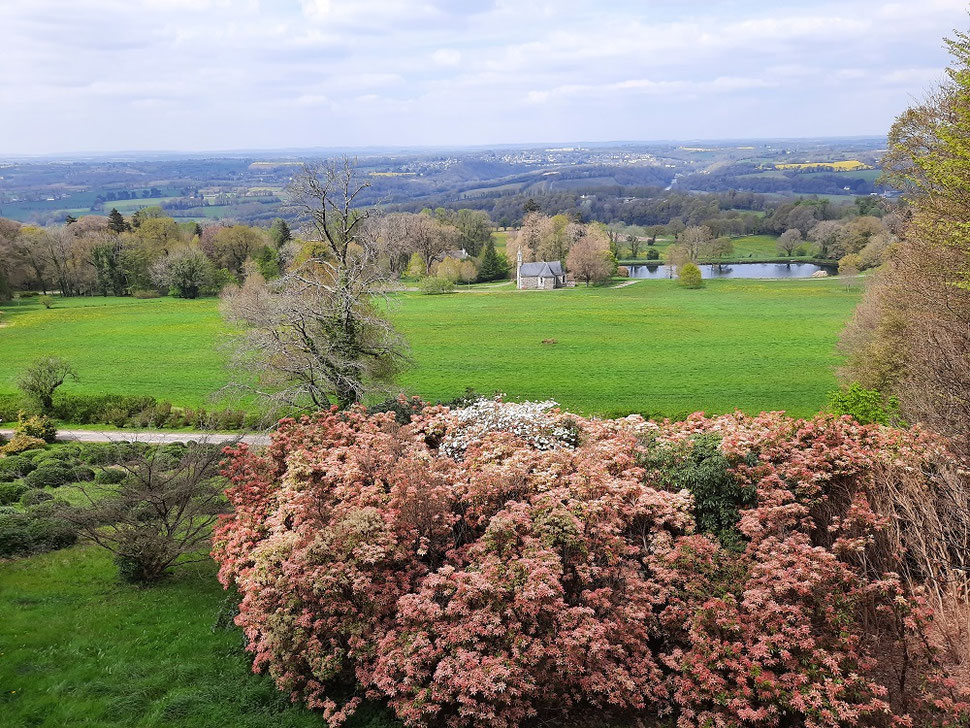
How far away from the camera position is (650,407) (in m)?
28.6

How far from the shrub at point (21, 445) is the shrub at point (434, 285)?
5428 cm

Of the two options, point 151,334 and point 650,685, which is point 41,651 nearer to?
point 650,685

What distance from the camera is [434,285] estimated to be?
77000mm

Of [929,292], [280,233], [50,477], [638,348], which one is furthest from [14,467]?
[280,233]

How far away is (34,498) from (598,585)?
1709 cm

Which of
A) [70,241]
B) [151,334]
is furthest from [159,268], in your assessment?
[151,334]

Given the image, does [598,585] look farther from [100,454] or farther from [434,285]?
[434,285]

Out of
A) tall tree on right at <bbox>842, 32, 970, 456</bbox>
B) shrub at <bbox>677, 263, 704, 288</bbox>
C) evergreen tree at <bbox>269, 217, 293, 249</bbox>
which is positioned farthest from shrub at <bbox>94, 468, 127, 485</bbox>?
evergreen tree at <bbox>269, 217, 293, 249</bbox>

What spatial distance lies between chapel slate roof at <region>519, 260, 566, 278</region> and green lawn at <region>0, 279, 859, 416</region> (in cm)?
1537

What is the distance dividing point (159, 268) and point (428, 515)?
74973 mm

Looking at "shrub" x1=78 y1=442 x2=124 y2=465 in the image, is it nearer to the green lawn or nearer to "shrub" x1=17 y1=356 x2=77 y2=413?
the green lawn

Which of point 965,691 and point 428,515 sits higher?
point 428,515

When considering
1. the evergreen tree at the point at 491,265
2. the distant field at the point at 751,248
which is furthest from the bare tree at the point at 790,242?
the evergreen tree at the point at 491,265

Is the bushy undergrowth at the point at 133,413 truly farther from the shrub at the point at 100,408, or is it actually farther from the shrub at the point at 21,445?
the shrub at the point at 21,445
